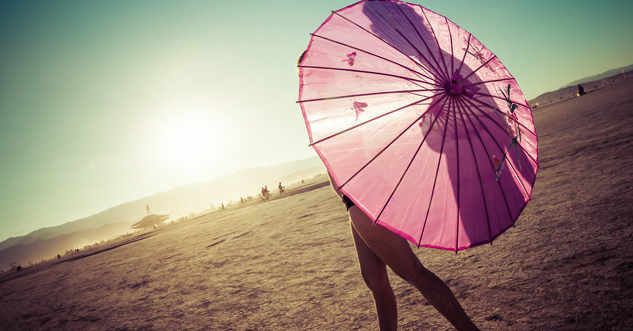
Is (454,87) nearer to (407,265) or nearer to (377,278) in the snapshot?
(407,265)

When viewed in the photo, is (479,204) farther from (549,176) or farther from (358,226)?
(549,176)

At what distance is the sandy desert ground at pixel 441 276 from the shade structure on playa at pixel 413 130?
3.29 ft

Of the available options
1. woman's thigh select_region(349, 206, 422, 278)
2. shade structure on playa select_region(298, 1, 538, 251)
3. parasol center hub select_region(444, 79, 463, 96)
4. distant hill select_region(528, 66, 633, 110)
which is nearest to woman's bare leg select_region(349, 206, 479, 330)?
woman's thigh select_region(349, 206, 422, 278)

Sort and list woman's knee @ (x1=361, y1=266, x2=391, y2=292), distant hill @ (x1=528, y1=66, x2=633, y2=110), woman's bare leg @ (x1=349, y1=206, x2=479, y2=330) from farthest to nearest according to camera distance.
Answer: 1. distant hill @ (x1=528, y1=66, x2=633, y2=110)
2. woman's knee @ (x1=361, y1=266, x2=391, y2=292)
3. woman's bare leg @ (x1=349, y1=206, x2=479, y2=330)

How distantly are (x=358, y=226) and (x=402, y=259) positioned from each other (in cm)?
29

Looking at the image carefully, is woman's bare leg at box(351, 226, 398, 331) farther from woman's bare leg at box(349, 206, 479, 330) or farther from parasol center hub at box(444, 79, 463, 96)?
parasol center hub at box(444, 79, 463, 96)

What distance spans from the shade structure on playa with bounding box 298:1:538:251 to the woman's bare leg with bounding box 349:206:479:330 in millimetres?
134

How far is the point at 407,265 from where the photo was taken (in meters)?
1.45

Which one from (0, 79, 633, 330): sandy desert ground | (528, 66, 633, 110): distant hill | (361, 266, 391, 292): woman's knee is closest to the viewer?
(361, 266, 391, 292): woman's knee

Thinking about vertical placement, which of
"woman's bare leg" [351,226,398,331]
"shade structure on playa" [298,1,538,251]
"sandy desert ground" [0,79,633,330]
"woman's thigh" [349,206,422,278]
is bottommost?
"sandy desert ground" [0,79,633,330]

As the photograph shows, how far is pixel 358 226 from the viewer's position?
153cm

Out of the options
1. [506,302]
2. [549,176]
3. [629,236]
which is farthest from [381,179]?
[549,176]

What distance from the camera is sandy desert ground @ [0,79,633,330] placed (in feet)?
6.48

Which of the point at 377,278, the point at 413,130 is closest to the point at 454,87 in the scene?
the point at 413,130
